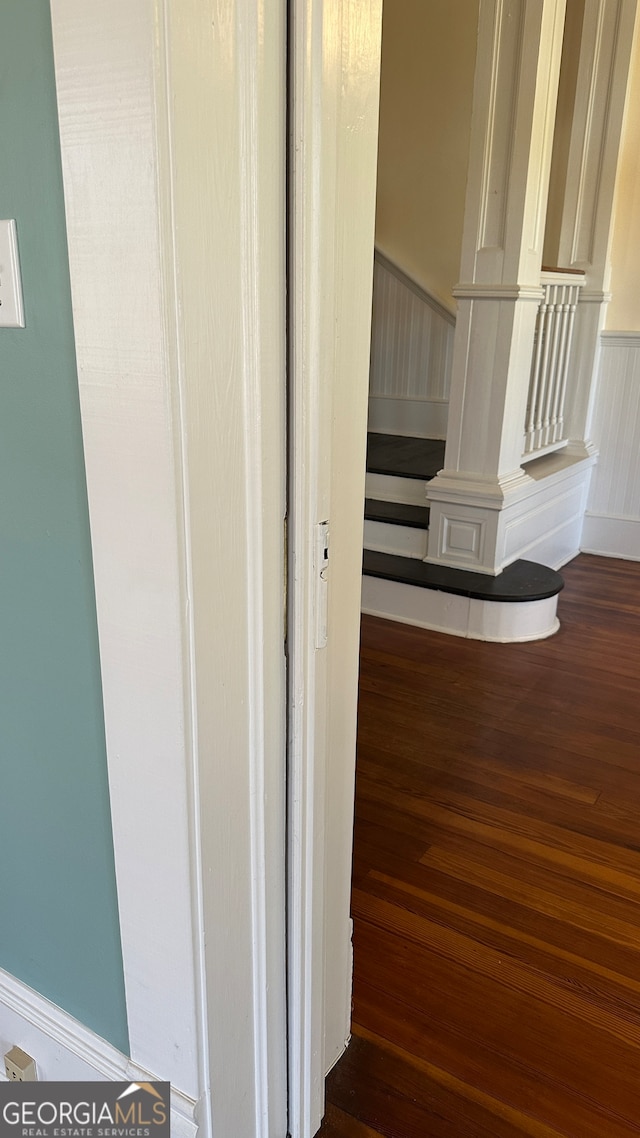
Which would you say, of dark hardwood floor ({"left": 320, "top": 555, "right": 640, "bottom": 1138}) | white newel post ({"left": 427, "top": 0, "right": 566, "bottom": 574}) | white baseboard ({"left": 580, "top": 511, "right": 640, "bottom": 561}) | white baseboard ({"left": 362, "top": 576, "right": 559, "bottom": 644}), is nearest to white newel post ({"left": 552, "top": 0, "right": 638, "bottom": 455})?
white baseboard ({"left": 580, "top": 511, "right": 640, "bottom": 561})

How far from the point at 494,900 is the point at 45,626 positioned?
1.23m

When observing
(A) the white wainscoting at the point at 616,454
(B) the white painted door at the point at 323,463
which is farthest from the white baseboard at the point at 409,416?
(B) the white painted door at the point at 323,463

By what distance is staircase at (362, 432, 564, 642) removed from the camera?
9.92 feet

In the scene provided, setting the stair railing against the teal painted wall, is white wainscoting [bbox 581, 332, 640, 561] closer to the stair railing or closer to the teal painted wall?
the stair railing

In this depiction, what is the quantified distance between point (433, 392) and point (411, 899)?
316cm

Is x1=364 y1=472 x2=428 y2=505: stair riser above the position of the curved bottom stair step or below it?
above

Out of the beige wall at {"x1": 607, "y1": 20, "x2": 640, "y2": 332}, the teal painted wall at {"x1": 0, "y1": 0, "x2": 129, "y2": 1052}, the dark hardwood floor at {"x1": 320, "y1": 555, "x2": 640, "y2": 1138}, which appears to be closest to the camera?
the teal painted wall at {"x1": 0, "y1": 0, "x2": 129, "y2": 1052}

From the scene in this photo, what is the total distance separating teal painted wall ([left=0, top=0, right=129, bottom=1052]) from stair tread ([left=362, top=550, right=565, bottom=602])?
83.5 inches

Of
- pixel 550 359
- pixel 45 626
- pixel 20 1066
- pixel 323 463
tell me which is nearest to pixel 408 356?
pixel 550 359

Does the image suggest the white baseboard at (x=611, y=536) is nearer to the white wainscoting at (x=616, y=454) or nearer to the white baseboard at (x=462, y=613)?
the white wainscoting at (x=616, y=454)

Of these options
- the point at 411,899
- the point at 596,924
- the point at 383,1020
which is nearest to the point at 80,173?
the point at 383,1020

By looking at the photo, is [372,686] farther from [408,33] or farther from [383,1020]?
[408,33]

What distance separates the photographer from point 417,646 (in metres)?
3.00

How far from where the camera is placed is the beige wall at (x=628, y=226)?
11.9ft
